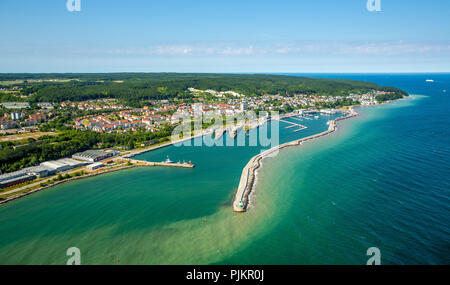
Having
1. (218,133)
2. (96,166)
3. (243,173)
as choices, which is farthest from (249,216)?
(218,133)

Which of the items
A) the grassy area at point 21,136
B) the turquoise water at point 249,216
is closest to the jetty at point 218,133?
the turquoise water at point 249,216

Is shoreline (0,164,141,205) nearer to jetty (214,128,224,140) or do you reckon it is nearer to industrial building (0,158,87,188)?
industrial building (0,158,87,188)

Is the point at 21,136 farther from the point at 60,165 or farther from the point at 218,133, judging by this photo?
the point at 218,133

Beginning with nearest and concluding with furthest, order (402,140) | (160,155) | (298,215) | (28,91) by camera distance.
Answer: (298,215) < (160,155) < (402,140) < (28,91)

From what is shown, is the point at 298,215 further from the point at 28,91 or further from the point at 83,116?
the point at 28,91

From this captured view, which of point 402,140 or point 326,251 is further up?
point 402,140

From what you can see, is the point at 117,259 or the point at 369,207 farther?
the point at 369,207
